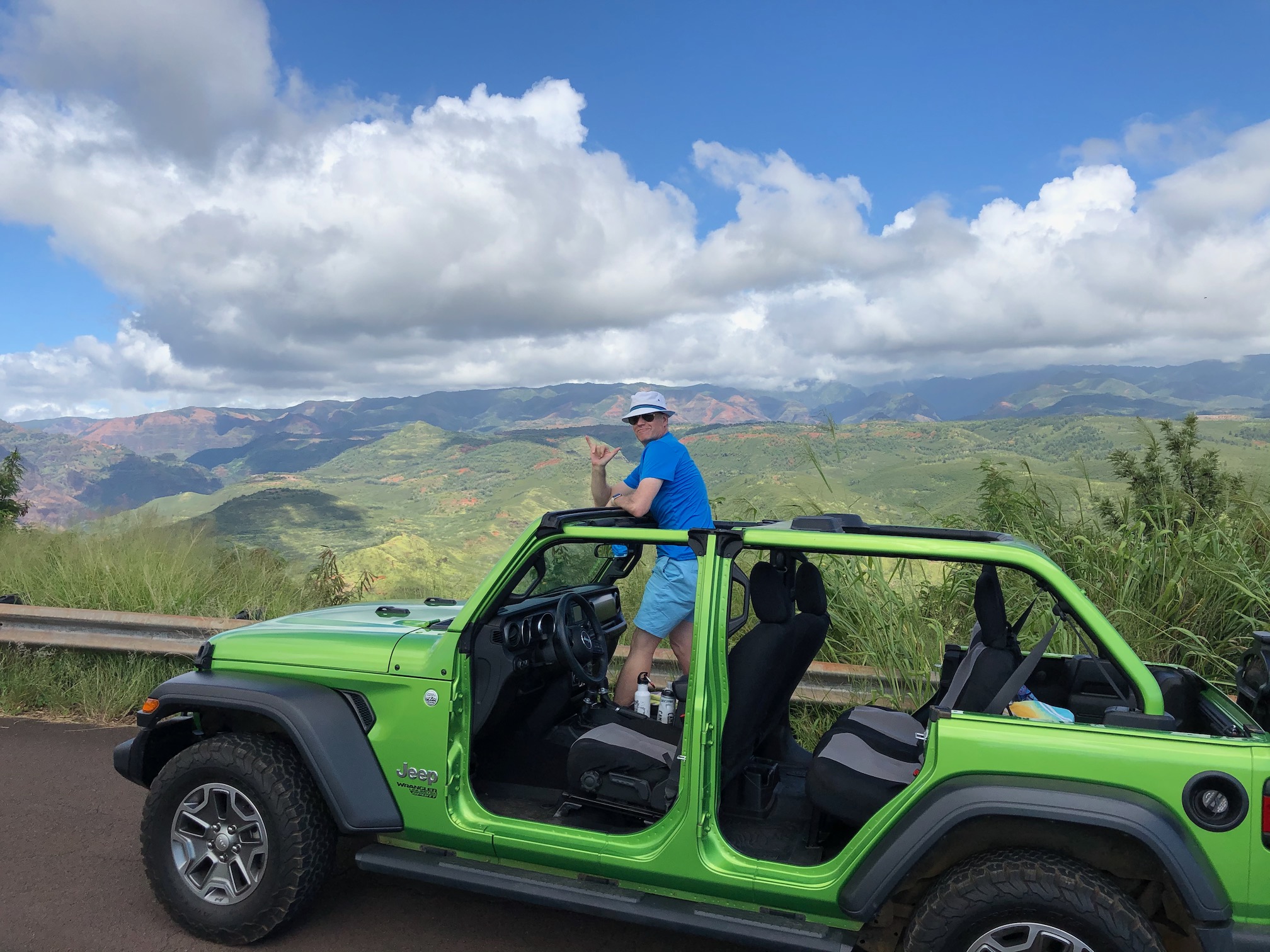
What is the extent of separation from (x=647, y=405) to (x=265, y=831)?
307cm

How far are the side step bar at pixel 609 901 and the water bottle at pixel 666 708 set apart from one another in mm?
862

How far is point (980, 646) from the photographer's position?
10.2 feet

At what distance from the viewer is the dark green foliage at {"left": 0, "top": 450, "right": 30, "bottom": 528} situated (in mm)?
13758

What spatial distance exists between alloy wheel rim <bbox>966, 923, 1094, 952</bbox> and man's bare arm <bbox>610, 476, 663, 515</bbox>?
2503mm

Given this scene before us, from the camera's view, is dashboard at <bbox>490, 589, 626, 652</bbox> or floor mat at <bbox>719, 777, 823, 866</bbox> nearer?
floor mat at <bbox>719, 777, 823, 866</bbox>

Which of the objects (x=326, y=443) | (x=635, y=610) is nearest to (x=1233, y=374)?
(x=326, y=443)

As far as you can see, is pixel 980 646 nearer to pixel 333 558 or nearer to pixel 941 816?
pixel 941 816

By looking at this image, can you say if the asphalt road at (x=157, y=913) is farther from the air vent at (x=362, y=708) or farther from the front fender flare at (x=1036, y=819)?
the front fender flare at (x=1036, y=819)

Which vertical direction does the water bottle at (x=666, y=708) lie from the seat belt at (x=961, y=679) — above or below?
below

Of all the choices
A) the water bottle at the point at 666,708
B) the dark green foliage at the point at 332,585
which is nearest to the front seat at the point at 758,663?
the water bottle at the point at 666,708

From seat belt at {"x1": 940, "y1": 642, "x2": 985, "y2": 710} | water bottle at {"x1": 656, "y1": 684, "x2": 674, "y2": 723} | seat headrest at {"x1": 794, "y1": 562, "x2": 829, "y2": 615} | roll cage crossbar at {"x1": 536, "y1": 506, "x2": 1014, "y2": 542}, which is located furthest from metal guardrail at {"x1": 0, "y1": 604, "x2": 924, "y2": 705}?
seat belt at {"x1": 940, "y1": 642, "x2": 985, "y2": 710}

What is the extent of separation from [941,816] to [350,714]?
2183 mm

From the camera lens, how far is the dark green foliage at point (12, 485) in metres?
13.8

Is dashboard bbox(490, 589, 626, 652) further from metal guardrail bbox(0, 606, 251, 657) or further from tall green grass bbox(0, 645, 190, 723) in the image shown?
tall green grass bbox(0, 645, 190, 723)
